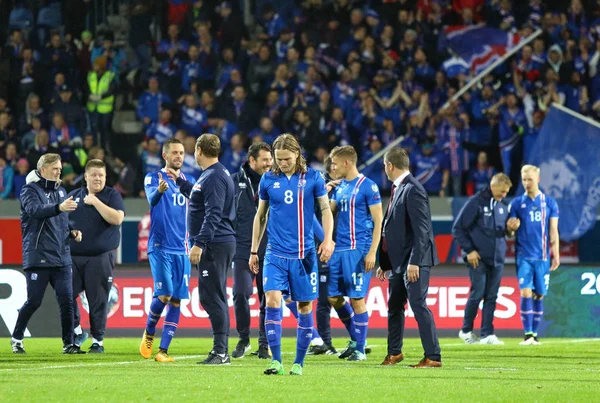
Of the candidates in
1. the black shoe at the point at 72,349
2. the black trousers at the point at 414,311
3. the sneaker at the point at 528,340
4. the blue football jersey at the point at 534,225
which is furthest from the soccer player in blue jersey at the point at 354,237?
the blue football jersey at the point at 534,225

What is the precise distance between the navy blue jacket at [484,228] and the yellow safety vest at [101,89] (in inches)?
406

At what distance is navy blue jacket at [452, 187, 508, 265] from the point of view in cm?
1659

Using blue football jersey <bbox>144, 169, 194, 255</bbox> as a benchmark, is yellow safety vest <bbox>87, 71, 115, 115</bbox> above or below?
above

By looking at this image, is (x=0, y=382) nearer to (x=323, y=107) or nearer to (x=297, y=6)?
(x=323, y=107)

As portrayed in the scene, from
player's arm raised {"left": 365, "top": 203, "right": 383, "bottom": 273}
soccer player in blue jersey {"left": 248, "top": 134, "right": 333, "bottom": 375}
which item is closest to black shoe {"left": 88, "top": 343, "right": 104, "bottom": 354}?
player's arm raised {"left": 365, "top": 203, "right": 383, "bottom": 273}

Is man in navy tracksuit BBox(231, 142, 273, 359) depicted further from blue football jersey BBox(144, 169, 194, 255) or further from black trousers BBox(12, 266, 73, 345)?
black trousers BBox(12, 266, 73, 345)

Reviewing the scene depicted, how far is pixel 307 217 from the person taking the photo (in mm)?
10531

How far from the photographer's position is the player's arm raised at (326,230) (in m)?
10.4

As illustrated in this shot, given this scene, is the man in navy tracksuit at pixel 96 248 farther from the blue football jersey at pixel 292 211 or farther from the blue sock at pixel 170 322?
the blue football jersey at pixel 292 211

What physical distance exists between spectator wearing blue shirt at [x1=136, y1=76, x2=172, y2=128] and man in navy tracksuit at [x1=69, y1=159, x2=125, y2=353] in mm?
9693

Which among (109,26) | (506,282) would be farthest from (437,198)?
(109,26)

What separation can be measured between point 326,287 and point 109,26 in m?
14.1

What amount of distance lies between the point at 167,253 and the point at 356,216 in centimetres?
214

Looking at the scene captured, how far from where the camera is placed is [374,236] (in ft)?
40.4
